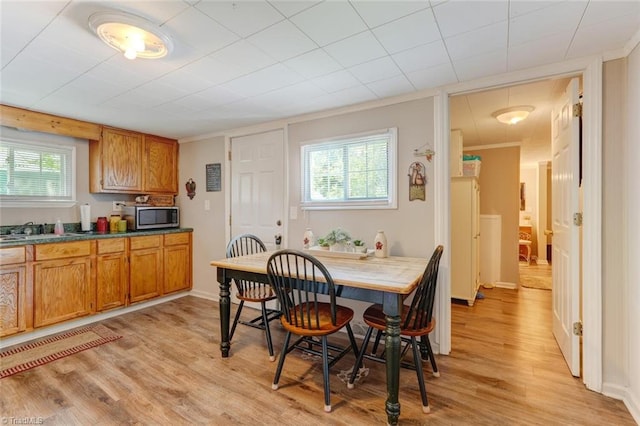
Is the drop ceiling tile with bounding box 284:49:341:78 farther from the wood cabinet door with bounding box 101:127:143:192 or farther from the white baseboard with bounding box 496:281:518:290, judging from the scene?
the white baseboard with bounding box 496:281:518:290

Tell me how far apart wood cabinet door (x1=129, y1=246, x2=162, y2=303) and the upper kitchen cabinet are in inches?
33.0

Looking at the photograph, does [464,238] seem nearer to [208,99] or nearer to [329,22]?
[329,22]

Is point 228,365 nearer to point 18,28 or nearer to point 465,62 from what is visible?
point 18,28

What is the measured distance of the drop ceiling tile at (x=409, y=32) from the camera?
159cm

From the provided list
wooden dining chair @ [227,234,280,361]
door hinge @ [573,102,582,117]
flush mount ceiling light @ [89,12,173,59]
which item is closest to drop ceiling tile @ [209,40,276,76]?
flush mount ceiling light @ [89,12,173,59]

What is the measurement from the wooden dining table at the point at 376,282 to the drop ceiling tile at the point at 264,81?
1433 millimetres

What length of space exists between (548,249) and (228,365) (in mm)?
7311

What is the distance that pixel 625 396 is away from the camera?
187 centimetres

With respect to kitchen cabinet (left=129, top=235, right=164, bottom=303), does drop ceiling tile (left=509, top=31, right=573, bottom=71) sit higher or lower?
higher

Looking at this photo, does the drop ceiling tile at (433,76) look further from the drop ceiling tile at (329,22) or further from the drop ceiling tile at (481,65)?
the drop ceiling tile at (329,22)

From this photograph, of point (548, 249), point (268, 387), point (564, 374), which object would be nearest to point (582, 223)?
point (564, 374)

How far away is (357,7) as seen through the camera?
4.90 ft

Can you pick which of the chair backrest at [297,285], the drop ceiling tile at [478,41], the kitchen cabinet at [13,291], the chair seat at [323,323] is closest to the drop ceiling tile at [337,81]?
the drop ceiling tile at [478,41]

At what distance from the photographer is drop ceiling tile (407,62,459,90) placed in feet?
7.14
